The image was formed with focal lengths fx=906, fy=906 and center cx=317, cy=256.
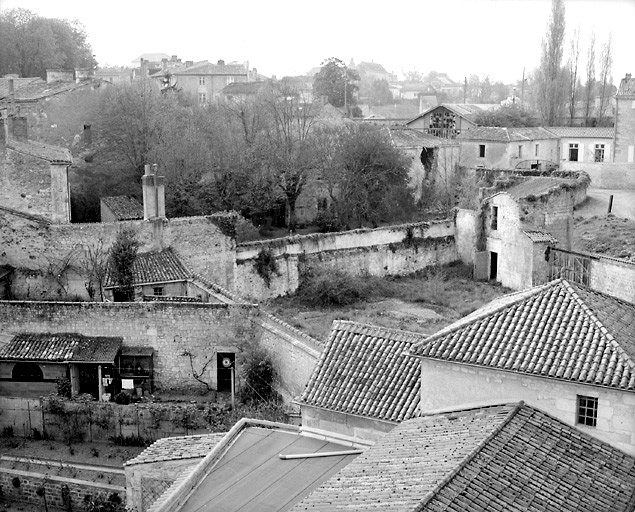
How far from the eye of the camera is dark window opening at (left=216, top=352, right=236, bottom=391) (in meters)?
22.5

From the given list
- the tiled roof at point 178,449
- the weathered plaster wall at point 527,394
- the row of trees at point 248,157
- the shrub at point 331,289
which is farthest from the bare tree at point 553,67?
the weathered plaster wall at point 527,394

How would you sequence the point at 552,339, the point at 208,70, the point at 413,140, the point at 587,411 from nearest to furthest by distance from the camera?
the point at 587,411, the point at 552,339, the point at 413,140, the point at 208,70

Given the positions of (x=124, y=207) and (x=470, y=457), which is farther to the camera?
(x=124, y=207)

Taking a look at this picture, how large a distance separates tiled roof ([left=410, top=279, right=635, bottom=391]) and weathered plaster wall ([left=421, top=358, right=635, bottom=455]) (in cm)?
17

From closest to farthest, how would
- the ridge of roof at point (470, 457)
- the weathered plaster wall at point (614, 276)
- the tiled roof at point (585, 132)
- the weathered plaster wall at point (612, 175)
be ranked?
1. the ridge of roof at point (470, 457)
2. the weathered plaster wall at point (614, 276)
3. the weathered plaster wall at point (612, 175)
4. the tiled roof at point (585, 132)

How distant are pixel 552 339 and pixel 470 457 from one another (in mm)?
2941

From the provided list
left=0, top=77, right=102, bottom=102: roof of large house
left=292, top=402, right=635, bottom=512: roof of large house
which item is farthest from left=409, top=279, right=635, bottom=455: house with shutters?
left=0, top=77, right=102, bottom=102: roof of large house

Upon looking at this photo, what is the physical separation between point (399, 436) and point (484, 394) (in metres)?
1.50

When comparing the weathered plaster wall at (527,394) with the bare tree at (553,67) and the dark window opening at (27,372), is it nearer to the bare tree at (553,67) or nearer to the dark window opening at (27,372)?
the dark window opening at (27,372)

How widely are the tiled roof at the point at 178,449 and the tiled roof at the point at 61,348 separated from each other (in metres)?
5.62

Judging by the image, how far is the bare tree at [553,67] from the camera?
54.8 m

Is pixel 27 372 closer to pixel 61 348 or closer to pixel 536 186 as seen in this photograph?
pixel 61 348

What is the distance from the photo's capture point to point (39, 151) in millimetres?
28891

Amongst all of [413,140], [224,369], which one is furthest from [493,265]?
[224,369]
